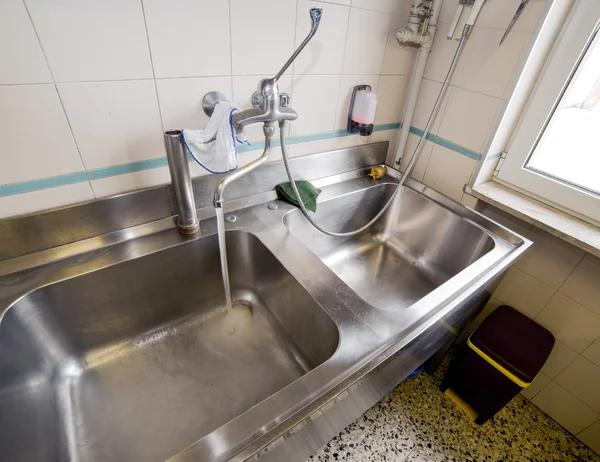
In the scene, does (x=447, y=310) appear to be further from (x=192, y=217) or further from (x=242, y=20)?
(x=242, y=20)

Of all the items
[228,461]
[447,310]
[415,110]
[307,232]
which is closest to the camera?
[228,461]

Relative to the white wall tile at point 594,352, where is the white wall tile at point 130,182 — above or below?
above

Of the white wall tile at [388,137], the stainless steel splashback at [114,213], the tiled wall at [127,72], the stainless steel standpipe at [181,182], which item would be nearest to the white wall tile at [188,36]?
the tiled wall at [127,72]

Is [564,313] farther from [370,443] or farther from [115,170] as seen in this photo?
[115,170]

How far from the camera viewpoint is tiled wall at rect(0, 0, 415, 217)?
2.02 feet

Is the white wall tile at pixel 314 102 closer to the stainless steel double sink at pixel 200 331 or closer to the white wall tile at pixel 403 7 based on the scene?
the stainless steel double sink at pixel 200 331

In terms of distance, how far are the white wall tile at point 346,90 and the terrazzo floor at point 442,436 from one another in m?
1.17

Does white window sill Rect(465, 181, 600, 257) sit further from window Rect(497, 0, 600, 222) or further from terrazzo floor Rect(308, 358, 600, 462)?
terrazzo floor Rect(308, 358, 600, 462)

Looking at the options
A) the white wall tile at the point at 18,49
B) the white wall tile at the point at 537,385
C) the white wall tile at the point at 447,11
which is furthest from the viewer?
the white wall tile at the point at 537,385

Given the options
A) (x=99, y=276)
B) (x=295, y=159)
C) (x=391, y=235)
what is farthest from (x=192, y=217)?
(x=391, y=235)

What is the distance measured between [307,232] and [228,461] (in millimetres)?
750

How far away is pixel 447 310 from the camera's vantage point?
2.49ft

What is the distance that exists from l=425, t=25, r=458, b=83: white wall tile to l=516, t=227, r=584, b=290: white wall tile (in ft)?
2.22

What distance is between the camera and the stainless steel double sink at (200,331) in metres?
0.62
